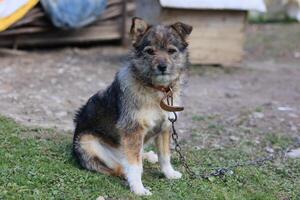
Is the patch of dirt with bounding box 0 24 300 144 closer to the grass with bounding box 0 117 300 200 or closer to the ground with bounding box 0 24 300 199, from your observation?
the ground with bounding box 0 24 300 199

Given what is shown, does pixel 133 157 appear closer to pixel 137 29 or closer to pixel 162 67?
pixel 162 67

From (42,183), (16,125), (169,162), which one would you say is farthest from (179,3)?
(42,183)

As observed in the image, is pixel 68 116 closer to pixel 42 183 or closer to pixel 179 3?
pixel 42 183

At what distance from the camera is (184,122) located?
7.94m

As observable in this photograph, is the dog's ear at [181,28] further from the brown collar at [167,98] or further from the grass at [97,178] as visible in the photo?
the grass at [97,178]

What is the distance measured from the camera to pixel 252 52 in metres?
13.7

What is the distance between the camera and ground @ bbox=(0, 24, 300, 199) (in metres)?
5.39

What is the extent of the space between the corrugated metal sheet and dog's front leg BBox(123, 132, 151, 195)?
5.63 meters

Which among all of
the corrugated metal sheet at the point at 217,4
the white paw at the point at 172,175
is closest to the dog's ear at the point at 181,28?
the white paw at the point at 172,175

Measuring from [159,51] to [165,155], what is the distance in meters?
1.07

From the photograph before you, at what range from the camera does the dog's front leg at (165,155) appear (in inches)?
225

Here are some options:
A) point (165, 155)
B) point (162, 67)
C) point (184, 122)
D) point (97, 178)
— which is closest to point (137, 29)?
point (162, 67)

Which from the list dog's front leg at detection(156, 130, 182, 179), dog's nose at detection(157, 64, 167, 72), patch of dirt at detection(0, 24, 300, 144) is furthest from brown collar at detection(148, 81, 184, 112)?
patch of dirt at detection(0, 24, 300, 144)

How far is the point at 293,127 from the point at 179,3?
3.63 meters
